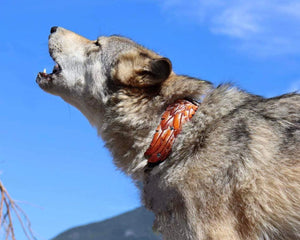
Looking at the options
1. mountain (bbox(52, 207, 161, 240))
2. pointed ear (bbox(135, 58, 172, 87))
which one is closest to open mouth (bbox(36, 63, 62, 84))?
pointed ear (bbox(135, 58, 172, 87))

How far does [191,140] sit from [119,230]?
2452 cm

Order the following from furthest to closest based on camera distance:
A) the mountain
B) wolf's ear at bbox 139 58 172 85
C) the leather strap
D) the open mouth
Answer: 1. the mountain
2. the open mouth
3. wolf's ear at bbox 139 58 172 85
4. the leather strap

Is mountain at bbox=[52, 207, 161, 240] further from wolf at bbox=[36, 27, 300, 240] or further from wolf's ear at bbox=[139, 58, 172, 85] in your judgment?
wolf's ear at bbox=[139, 58, 172, 85]

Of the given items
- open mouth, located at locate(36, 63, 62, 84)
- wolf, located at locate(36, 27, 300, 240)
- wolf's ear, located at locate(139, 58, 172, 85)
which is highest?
open mouth, located at locate(36, 63, 62, 84)

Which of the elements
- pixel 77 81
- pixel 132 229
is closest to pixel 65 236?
pixel 132 229

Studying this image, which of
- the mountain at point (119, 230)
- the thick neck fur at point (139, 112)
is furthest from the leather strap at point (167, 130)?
the mountain at point (119, 230)

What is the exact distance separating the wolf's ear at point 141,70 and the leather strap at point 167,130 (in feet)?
1.23

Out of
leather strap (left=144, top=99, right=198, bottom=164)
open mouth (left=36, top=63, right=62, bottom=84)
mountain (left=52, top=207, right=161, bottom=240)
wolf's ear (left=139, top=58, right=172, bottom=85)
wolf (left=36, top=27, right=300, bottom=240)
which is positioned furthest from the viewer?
mountain (left=52, top=207, right=161, bottom=240)

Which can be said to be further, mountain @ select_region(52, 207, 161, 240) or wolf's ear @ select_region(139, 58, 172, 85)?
mountain @ select_region(52, 207, 161, 240)

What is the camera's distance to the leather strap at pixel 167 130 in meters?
4.54

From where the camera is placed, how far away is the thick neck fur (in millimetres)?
4754

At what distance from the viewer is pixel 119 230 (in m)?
28.1

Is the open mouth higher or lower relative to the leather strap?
higher

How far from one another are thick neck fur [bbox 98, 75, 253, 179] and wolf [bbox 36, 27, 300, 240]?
0.01 meters
